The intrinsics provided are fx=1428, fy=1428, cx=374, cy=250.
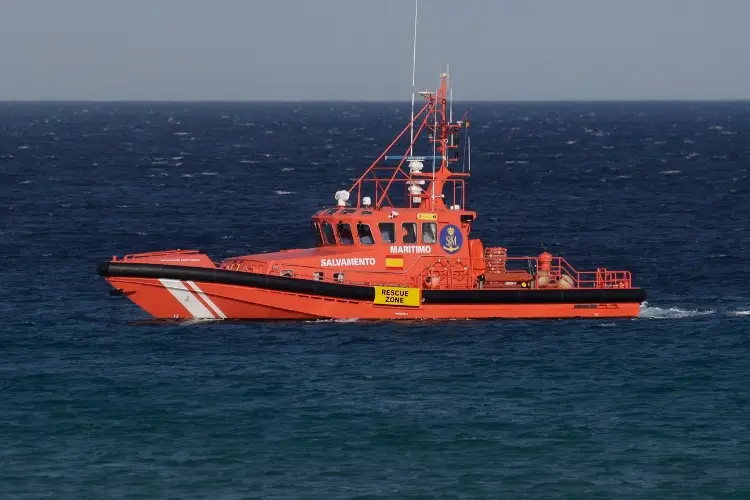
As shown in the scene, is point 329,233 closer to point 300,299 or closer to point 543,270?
point 300,299

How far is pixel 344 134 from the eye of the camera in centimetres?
18475

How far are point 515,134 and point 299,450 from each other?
159 metres

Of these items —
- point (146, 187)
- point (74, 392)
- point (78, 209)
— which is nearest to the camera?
point (74, 392)

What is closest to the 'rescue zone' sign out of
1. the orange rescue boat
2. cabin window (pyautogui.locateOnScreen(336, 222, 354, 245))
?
the orange rescue boat

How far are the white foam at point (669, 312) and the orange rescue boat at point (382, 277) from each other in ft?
3.82

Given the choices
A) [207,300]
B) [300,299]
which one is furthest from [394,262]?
[207,300]

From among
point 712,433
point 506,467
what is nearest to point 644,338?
point 712,433

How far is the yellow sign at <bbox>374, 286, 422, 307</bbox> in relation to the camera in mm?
36625

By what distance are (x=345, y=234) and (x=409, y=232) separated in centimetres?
168

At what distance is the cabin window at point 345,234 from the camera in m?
37.4

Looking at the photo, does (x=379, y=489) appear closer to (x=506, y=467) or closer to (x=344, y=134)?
(x=506, y=467)

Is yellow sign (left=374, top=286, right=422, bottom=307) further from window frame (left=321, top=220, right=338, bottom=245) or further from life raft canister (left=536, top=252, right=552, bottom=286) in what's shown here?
life raft canister (left=536, top=252, right=552, bottom=286)

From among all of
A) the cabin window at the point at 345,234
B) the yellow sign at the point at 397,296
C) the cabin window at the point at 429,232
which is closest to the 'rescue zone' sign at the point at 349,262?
the cabin window at the point at 345,234

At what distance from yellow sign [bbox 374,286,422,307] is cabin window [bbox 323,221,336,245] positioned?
2069mm
